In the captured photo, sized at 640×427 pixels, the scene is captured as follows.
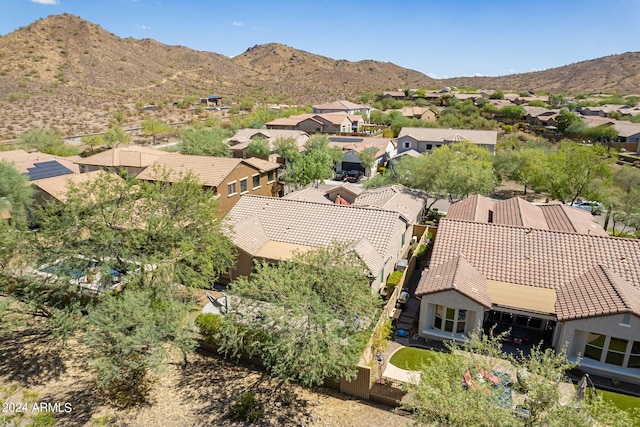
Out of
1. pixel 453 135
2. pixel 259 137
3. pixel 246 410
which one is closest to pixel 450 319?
pixel 246 410

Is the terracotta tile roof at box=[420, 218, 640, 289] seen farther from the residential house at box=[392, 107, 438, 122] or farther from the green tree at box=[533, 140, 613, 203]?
the residential house at box=[392, 107, 438, 122]

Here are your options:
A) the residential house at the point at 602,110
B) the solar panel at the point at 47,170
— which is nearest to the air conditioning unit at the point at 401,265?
the solar panel at the point at 47,170

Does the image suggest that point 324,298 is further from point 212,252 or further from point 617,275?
point 617,275

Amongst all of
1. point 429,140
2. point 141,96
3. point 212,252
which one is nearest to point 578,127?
point 429,140

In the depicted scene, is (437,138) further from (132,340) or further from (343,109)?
(132,340)

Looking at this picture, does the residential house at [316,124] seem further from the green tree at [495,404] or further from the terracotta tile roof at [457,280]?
the green tree at [495,404]
